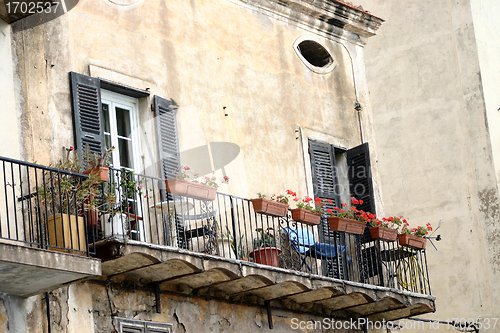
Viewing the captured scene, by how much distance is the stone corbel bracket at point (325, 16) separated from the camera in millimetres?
13242

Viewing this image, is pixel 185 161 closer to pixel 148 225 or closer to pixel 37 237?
pixel 148 225

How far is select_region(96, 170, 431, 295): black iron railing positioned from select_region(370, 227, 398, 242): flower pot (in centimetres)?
18

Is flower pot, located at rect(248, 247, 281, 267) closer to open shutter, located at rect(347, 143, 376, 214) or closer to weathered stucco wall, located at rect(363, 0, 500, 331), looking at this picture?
open shutter, located at rect(347, 143, 376, 214)

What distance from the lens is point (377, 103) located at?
18.8m

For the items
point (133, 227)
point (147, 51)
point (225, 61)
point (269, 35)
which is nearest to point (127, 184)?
point (133, 227)

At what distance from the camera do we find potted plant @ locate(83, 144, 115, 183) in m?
9.03

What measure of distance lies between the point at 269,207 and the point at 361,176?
312 cm

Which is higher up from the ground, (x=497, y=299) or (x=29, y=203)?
(x=29, y=203)

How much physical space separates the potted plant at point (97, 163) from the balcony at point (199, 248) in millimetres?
119

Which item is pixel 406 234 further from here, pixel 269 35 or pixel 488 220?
pixel 488 220

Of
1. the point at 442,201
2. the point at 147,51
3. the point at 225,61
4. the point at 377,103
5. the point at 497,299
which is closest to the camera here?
the point at 147,51

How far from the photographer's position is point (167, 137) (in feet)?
35.7

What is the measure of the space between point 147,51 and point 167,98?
651 millimetres

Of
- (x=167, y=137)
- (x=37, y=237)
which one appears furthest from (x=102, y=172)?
(x=167, y=137)
